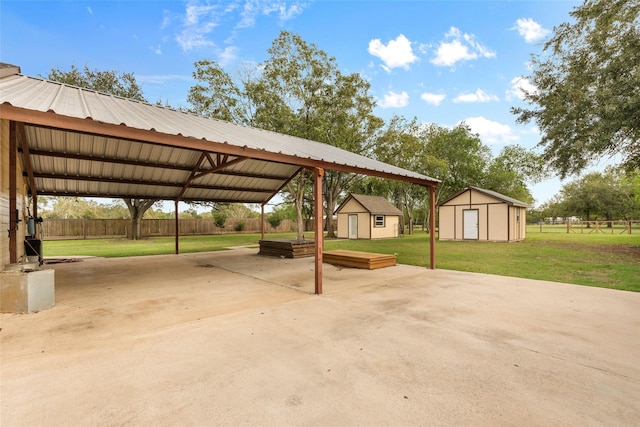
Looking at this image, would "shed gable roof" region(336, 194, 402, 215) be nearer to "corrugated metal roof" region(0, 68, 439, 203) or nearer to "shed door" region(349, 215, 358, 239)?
"shed door" region(349, 215, 358, 239)

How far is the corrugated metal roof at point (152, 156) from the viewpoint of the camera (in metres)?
4.67

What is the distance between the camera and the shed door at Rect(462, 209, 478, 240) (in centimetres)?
1805

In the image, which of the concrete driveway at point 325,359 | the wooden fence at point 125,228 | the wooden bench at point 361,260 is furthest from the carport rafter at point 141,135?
the wooden fence at point 125,228

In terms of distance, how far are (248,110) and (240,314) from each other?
50.8 ft

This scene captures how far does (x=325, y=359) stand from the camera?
2.93 meters

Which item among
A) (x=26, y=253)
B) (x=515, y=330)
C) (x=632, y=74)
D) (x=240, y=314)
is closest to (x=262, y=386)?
(x=240, y=314)

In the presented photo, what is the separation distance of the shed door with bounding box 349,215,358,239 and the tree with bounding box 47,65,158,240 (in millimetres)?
13687

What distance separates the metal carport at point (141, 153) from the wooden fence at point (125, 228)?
13712mm

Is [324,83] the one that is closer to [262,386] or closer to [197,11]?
[197,11]

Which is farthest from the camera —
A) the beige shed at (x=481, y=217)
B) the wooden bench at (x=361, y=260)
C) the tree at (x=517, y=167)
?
the tree at (x=517, y=167)

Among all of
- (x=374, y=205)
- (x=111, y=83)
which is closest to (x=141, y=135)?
(x=374, y=205)

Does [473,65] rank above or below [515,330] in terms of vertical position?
above

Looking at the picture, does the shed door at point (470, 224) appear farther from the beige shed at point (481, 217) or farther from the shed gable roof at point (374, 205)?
the shed gable roof at point (374, 205)

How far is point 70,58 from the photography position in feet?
59.4
